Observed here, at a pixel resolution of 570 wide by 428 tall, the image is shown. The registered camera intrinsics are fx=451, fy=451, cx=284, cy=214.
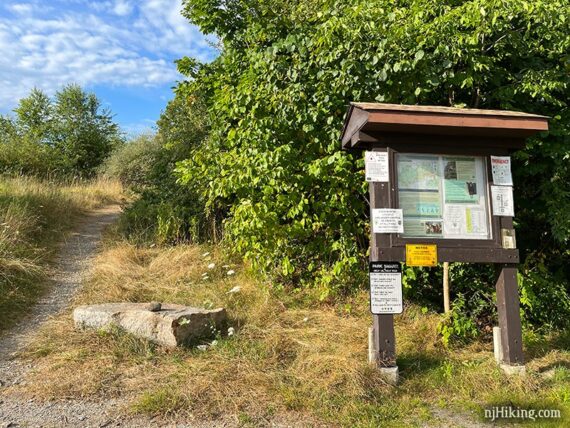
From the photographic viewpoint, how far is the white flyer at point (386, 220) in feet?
12.9

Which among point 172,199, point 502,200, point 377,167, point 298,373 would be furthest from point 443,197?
point 172,199

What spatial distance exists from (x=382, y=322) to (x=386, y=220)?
904 millimetres

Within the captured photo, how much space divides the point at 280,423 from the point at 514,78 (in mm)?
4322

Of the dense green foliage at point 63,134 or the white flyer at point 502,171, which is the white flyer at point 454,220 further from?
the dense green foliage at point 63,134

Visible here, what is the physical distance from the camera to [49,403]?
3496 millimetres

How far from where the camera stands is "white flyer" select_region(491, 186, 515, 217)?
163 inches

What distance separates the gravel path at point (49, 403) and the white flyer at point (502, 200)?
342 centimetres

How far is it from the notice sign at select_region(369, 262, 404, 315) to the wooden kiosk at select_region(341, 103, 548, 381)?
0.04 ft

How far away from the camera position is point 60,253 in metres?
7.93

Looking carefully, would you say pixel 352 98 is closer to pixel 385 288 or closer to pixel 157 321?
pixel 385 288

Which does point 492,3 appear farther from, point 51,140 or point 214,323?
point 51,140

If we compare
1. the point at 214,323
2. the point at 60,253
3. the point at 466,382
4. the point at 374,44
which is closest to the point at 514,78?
the point at 374,44

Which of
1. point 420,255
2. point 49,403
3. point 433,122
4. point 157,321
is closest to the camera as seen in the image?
point 49,403

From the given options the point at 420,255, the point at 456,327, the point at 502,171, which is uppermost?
the point at 502,171
